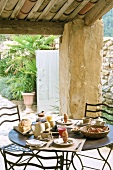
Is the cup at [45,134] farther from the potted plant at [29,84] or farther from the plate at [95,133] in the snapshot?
the potted plant at [29,84]

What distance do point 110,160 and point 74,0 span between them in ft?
6.71

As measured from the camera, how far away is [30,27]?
4.16m

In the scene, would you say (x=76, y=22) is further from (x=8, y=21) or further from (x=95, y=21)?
(x=8, y=21)

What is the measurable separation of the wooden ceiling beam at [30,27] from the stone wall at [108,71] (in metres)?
1.42

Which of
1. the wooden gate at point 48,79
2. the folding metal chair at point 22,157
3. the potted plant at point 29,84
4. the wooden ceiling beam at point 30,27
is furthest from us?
the potted plant at point 29,84

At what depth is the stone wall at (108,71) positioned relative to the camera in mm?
5461

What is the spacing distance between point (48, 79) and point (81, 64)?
2.13 metres

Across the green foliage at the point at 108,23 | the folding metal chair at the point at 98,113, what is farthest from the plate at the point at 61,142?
the green foliage at the point at 108,23

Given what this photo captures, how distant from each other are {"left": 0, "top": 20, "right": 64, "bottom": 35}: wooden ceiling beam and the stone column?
14cm

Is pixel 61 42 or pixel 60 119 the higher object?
pixel 61 42

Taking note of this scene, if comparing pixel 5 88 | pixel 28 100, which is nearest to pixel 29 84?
pixel 28 100

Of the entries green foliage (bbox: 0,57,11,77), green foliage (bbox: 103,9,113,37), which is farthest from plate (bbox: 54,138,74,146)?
green foliage (bbox: 0,57,11,77)

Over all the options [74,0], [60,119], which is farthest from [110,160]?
[74,0]

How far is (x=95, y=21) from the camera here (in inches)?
157
